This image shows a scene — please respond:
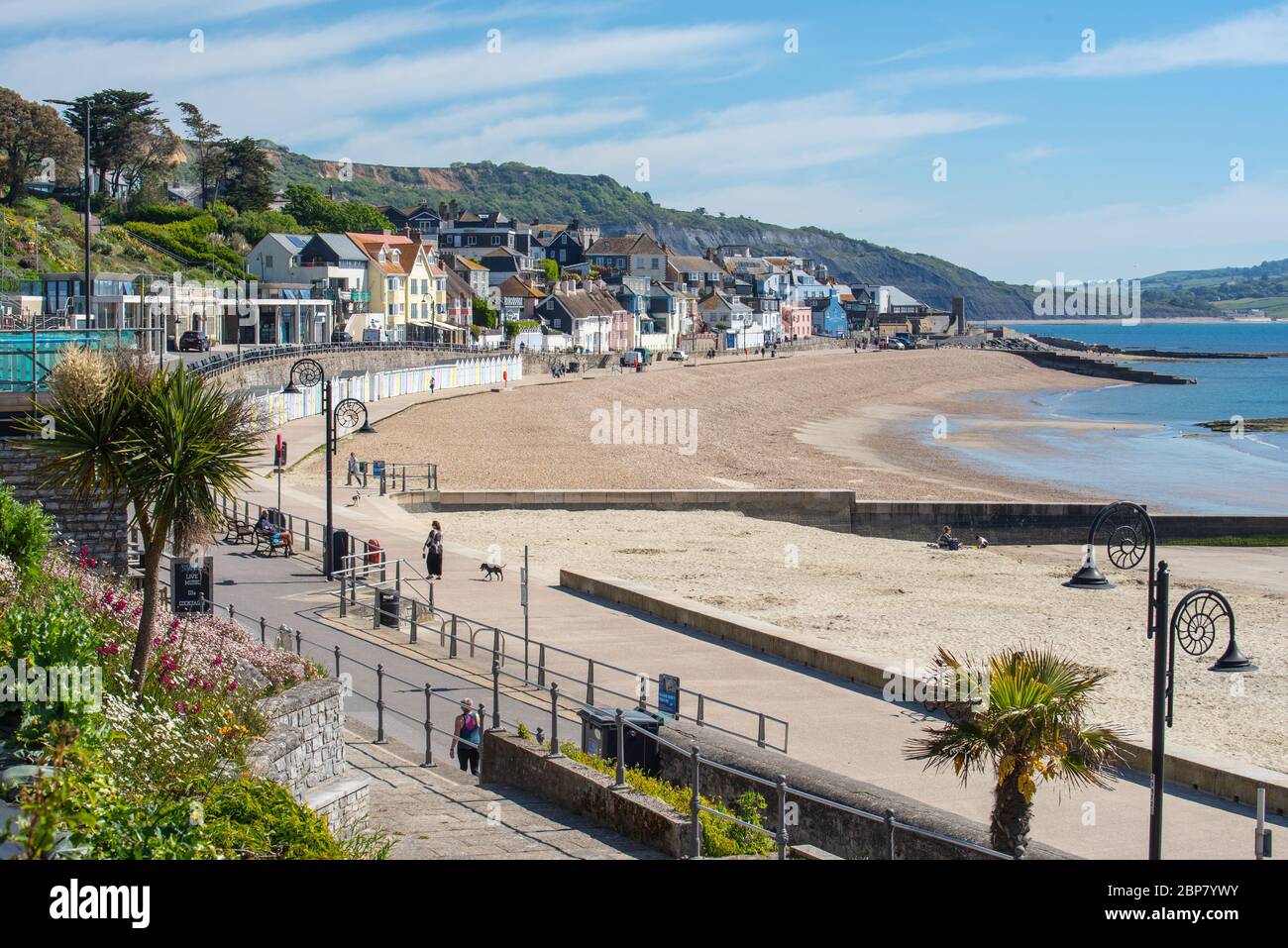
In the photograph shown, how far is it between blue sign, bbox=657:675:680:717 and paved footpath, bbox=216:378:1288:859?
58.3 inches

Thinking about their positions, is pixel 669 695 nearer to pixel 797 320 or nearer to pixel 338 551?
pixel 338 551

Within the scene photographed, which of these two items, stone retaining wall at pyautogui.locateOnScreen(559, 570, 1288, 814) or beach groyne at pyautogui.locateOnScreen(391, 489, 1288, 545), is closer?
stone retaining wall at pyautogui.locateOnScreen(559, 570, 1288, 814)

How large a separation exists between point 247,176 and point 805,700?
104m

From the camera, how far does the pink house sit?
573ft

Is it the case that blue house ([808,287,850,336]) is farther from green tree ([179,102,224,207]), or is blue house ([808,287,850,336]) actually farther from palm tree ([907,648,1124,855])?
palm tree ([907,648,1124,855])

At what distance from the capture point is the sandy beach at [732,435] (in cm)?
4509

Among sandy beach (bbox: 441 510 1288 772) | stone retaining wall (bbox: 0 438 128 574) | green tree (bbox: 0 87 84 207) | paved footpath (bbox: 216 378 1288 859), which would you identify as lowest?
sandy beach (bbox: 441 510 1288 772)

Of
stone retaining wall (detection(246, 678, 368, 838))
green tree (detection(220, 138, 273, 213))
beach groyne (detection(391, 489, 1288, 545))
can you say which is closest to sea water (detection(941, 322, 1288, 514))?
beach groyne (detection(391, 489, 1288, 545))

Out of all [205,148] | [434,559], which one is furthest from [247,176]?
[434,559]

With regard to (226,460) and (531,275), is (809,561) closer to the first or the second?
(226,460)

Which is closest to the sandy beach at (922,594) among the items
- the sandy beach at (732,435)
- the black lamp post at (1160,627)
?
the black lamp post at (1160,627)

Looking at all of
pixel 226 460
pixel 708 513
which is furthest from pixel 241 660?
pixel 708 513

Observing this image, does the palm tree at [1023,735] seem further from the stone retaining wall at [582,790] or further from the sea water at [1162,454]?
the sea water at [1162,454]

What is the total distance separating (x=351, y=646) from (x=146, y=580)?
651cm
